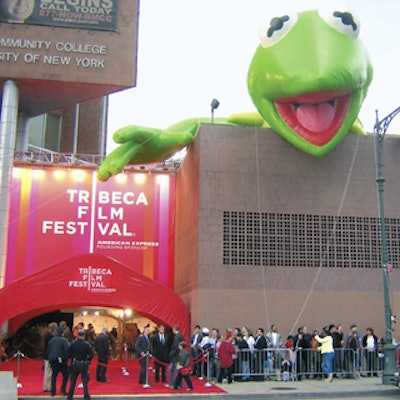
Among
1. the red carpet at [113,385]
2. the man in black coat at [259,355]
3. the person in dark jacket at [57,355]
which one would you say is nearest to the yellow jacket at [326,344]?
the man in black coat at [259,355]

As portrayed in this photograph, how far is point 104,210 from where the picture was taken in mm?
27688

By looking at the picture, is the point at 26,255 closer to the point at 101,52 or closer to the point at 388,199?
the point at 101,52

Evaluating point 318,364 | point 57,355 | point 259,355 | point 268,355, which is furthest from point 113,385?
point 318,364

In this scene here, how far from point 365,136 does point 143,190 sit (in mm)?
10573

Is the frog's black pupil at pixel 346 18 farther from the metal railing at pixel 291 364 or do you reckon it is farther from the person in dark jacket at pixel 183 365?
the person in dark jacket at pixel 183 365

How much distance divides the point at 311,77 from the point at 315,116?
83.2 inches

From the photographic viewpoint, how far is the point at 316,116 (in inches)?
799

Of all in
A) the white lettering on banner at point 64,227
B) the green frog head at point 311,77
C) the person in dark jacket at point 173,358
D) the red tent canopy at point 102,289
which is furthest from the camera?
the white lettering on banner at point 64,227

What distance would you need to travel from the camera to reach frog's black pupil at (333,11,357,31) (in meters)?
19.4

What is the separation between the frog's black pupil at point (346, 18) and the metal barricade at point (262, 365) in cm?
1033

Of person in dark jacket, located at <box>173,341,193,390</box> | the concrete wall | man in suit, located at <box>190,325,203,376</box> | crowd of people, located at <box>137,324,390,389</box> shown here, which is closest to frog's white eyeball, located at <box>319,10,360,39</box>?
the concrete wall

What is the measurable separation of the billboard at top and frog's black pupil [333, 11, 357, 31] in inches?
457

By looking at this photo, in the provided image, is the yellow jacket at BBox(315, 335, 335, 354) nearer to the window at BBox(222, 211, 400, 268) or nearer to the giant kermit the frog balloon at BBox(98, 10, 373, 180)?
the window at BBox(222, 211, 400, 268)

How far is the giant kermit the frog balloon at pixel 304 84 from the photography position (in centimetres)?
1869
